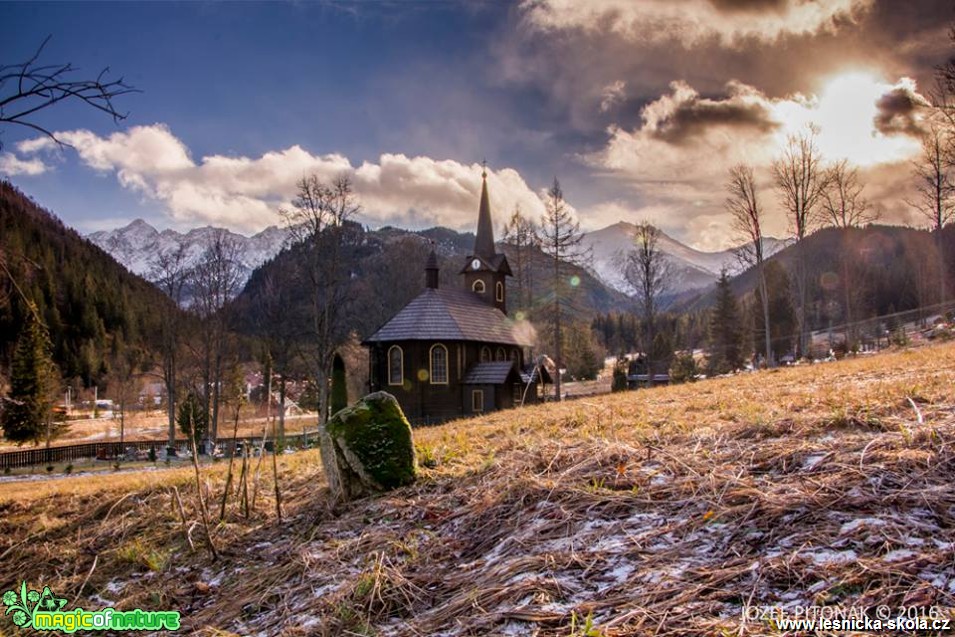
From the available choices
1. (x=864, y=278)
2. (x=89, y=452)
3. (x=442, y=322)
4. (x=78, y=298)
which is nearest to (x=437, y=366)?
(x=442, y=322)

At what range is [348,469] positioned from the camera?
18.5 feet

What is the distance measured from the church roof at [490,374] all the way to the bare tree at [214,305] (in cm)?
1538

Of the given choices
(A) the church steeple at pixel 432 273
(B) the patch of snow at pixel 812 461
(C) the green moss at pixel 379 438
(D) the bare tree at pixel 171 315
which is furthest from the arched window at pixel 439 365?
(B) the patch of snow at pixel 812 461

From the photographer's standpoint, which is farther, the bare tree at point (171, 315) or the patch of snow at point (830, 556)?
the bare tree at point (171, 315)

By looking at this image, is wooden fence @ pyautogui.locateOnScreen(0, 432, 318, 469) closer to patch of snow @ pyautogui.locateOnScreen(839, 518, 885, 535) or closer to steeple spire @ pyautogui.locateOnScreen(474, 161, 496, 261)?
steeple spire @ pyautogui.locateOnScreen(474, 161, 496, 261)

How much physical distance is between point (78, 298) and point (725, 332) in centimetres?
9188

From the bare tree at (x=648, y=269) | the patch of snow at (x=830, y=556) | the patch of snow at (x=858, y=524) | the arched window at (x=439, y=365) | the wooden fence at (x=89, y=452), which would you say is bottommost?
the wooden fence at (x=89, y=452)

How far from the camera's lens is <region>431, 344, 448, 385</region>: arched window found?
3133 centimetres

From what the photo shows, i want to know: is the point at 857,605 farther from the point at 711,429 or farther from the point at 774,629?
the point at 711,429

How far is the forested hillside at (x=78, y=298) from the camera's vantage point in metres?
74.0

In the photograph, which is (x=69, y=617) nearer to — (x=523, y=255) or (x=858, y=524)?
(x=858, y=524)

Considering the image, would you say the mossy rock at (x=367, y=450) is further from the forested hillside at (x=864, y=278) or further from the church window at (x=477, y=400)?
the forested hillside at (x=864, y=278)

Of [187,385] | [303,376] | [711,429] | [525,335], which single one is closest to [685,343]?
[525,335]

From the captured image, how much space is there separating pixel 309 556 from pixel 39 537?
4.24 m
